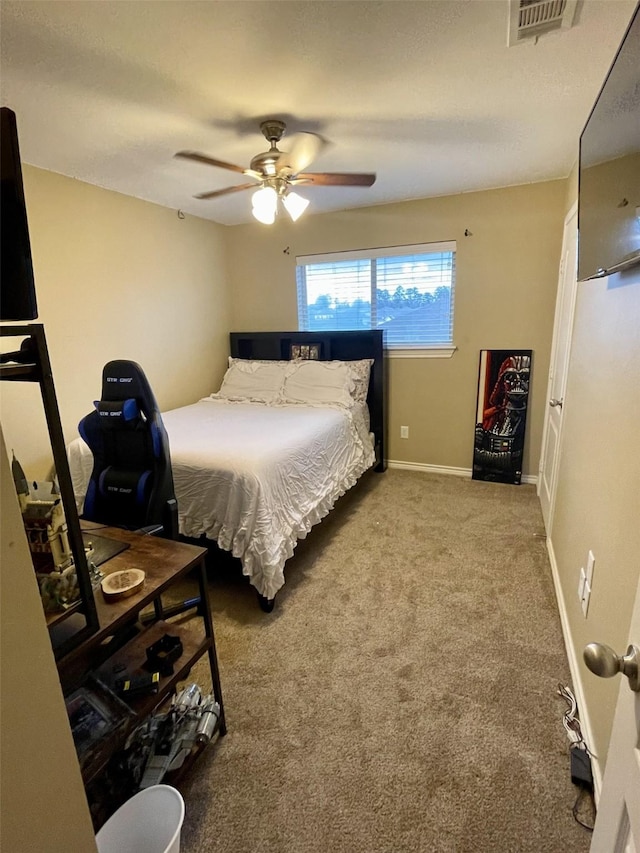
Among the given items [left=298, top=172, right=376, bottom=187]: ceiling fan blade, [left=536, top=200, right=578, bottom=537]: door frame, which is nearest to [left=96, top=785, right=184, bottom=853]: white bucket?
[left=536, top=200, right=578, bottom=537]: door frame

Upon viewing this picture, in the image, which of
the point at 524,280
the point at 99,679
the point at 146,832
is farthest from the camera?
the point at 524,280

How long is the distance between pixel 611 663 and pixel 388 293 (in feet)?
11.8

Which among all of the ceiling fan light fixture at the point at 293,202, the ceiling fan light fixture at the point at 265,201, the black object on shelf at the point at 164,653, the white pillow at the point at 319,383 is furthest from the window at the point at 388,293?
the black object on shelf at the point at 164,653

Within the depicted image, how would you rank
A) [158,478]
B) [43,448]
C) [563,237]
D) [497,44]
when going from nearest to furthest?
[497,44], [158,478], [43,448], [563,237]

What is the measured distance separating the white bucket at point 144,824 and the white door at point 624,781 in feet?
3.06

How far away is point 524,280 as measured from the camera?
11.0 ft

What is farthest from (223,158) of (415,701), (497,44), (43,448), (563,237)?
(415,701)

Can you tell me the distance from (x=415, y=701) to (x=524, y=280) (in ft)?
10.0

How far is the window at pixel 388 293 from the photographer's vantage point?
3666 millimetres

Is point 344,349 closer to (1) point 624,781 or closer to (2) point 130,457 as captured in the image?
(2) point 130,457

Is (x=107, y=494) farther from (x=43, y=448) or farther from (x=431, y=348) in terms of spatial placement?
(x=431, y=348)

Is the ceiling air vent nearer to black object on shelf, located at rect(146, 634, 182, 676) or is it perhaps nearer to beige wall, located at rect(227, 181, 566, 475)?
beige wall, located at rect(227, 181, 566, 475)

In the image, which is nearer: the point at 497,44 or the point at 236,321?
the point at 497,44

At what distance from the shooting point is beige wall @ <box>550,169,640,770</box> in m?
1.20
